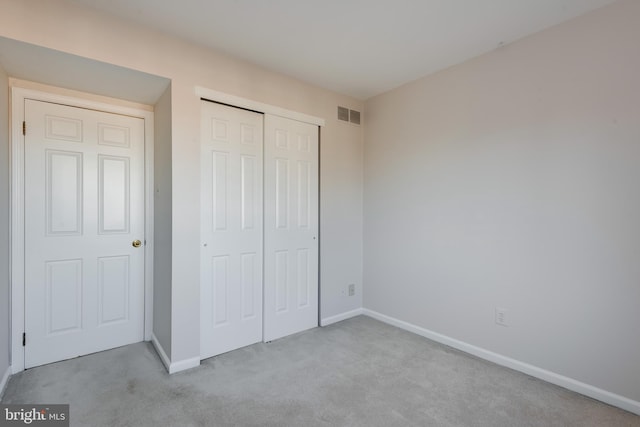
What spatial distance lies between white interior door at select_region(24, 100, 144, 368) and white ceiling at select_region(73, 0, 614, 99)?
41.6 inches

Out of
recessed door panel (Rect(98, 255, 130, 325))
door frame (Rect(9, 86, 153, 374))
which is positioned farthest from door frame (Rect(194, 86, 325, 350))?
recessed door panel (Rect(98, 255, 130, 325))

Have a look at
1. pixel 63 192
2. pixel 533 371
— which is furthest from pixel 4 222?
pixel 533 371

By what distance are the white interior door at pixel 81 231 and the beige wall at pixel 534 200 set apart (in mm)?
2659

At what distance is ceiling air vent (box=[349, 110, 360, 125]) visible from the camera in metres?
3.57

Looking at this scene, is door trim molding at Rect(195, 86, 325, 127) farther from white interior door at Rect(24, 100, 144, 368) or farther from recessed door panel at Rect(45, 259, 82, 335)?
recessed door panel at Rect(45, 259, 82, 335)

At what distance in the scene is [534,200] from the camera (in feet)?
7.54

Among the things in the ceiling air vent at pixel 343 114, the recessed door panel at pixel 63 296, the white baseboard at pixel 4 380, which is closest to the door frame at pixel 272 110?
the ceiling air vent at pixel 343 114

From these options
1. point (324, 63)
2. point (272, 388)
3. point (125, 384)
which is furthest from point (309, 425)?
point (324, 63)

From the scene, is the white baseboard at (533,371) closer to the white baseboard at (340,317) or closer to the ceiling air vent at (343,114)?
the white baseboard at (340,317)

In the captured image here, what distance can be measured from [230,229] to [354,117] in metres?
1.99

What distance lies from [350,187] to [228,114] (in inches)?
62.5

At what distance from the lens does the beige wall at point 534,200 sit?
1.94m

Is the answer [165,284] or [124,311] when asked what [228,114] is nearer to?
[165,284]

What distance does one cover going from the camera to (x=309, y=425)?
1763mm
